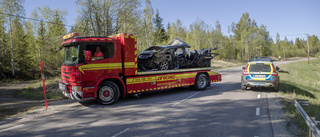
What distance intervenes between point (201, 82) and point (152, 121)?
6577mm

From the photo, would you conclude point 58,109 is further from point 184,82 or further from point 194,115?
point 184,82

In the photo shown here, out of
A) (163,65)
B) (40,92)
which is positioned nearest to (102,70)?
(163,65)

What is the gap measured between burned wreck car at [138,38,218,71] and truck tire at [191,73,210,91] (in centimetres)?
65

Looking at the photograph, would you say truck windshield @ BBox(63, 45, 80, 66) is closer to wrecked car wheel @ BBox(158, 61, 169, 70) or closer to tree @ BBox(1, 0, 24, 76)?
wrecked car wheel @ BBox(158, 61, 169, 70)

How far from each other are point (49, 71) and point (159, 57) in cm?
2080

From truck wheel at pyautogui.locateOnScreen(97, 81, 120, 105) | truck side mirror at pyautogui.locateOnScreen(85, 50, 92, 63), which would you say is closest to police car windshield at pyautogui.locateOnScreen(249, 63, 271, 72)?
truck wheel at pyautogui.locateOnScreen(97, 81, 120, 105)

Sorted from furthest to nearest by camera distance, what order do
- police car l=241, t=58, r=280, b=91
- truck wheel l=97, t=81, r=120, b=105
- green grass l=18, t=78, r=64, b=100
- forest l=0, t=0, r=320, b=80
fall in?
1. forest l=0, t=0, r=320, b=80
2. green grass l=18, t=78, r=64, b=100
3. police car l=241, t=58, r=280, b=91
4. truck wheel l=97, t=81, r=120, b=105

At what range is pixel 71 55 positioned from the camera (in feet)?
24.7

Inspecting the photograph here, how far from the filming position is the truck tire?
11.1 meters

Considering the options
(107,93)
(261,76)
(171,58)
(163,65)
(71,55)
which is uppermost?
(71,55)

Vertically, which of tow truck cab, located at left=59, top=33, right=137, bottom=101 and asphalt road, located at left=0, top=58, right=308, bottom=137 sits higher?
tow truck cab, located at left=59, top=33, right=137, bottom=101

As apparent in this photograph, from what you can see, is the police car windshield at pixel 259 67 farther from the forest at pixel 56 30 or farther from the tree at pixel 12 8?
the tree at pixel 12 8

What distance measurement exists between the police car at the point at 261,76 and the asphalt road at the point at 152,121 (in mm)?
2311

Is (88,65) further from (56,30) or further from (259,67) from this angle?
(56,30)
